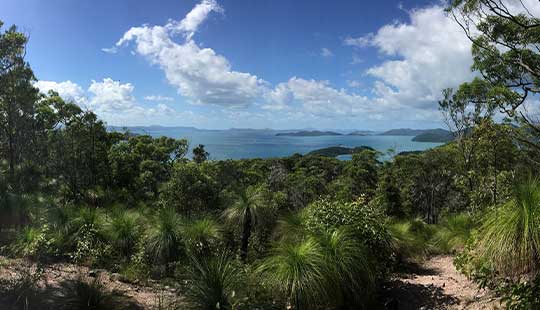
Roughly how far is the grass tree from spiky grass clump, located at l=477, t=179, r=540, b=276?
4.45 m

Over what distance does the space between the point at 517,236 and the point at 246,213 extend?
5.00 metres

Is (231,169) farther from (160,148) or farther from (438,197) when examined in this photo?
(438,197)

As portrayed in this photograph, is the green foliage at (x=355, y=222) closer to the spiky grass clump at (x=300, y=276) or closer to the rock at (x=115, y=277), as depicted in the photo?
the spiky grass clump at (x=300, y=276)

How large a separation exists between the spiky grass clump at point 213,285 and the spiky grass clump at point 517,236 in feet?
9.35

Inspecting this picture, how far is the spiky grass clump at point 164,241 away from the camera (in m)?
6.75

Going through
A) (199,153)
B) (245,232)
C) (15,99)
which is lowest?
(245,232)

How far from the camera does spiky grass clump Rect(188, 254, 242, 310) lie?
12.4 feet

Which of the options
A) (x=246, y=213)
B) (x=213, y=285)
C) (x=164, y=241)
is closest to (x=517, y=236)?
(x=213, y=285)

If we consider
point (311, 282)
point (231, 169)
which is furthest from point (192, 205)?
point (311, 282)

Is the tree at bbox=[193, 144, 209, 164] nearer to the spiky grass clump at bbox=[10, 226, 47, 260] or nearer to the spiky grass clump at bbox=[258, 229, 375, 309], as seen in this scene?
the spiky grass clump at bbox=[10, 226, 47, 260]

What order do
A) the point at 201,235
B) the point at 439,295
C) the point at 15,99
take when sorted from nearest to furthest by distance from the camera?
the point at 439,295 < the point at 201,235 < the point at 15,99

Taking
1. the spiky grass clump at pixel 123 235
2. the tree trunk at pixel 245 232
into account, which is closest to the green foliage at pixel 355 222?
the tree trunk at pixel 245 232

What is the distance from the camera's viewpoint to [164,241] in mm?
6754

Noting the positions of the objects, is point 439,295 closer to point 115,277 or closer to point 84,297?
point 84,297
